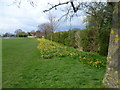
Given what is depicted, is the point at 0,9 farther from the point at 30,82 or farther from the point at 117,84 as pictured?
the point at 117,84

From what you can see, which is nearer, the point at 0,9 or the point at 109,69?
the point at 109,69

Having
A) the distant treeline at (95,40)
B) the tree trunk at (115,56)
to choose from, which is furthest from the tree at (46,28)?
the tree trunk at (115,56)

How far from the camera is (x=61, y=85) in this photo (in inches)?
121

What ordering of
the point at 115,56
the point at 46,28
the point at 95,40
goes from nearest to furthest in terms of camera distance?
the point at 115,56
the point at 95,40
the point at 46,28

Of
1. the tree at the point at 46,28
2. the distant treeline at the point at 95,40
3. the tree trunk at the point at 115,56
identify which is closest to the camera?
the tree trunk at the point at 115,56

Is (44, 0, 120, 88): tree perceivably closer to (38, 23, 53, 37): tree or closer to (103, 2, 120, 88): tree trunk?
(103, 2, 120, 88): tree trunk

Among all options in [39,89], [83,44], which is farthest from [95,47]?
[39,89]

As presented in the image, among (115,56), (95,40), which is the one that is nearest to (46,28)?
(95,40)

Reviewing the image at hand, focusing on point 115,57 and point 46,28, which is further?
point 46,28

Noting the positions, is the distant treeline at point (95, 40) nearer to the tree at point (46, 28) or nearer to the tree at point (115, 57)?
the tree at point (115, 57)

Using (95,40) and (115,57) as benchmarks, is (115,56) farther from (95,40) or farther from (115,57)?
(95,40)

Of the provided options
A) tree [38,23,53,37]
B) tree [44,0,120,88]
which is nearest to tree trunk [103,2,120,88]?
tree [44,0,120,88]

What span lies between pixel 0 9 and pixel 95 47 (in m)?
8.22

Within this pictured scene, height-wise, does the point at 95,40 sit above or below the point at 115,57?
above
